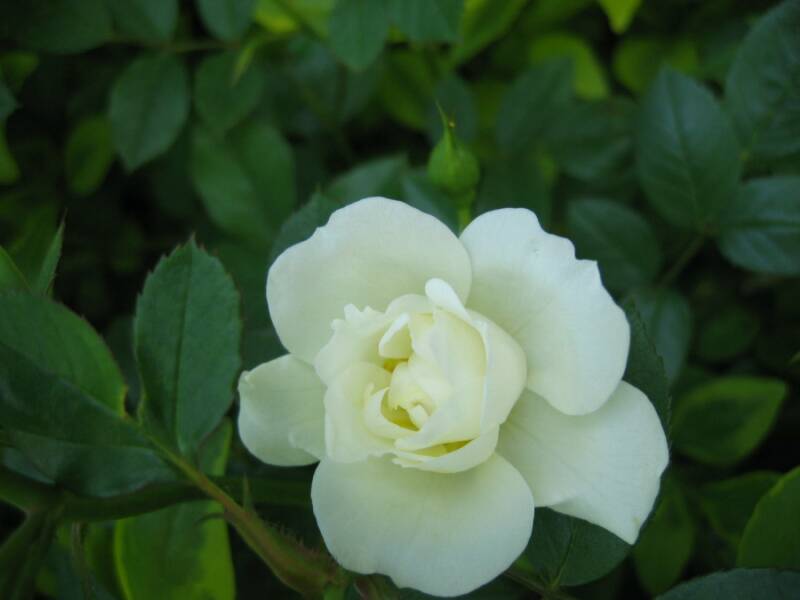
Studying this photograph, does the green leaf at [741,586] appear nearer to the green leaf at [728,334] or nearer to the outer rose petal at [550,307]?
the outer rose petal at [550,307]

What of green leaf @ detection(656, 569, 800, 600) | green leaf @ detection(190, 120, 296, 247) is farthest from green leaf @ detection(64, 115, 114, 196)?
green leaf @ detection(656, 569, 800, 600)

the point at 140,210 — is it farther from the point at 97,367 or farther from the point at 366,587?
the point at 366,587

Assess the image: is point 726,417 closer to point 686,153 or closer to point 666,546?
point 666,546

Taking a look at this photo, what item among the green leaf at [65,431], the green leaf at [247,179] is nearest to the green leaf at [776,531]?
the green leaf at [65,431]

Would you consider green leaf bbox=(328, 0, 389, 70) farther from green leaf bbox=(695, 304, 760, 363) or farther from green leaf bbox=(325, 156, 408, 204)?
green leaf bbox=(695, 304, 760, 363)

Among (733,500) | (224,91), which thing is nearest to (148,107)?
(224,91)

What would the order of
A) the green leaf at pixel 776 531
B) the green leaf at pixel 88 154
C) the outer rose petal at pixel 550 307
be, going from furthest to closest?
the green leaf at pixel 88 154
the green leaf at pixel 776 531
the outer rose petal at pixel 550 307
